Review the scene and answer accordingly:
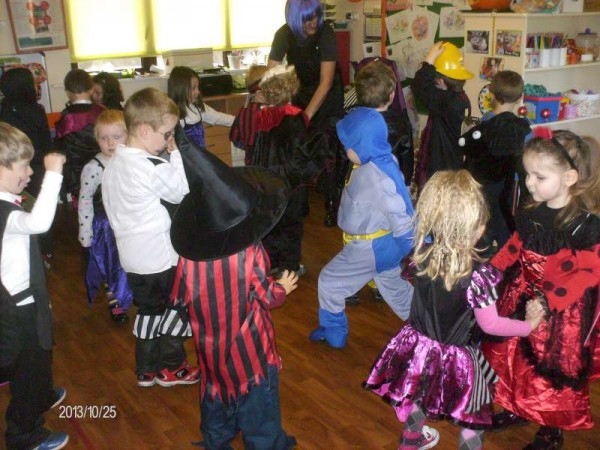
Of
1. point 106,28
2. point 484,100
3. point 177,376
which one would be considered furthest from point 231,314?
point 106,28

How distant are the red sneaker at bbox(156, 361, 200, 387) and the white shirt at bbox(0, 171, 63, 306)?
83cm

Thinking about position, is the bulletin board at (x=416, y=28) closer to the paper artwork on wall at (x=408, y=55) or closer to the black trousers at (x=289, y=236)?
the paper artwork on wall at (x=408, y=55)

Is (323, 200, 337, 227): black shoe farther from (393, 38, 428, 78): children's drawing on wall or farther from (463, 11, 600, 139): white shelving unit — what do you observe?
Result: (393, 38, 428, 78): children's drawing on wall

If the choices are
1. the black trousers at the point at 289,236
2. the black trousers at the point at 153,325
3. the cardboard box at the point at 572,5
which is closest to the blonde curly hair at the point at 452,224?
the black trousers at the point at 153,325

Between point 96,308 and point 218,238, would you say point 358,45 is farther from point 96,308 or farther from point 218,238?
point 218,238

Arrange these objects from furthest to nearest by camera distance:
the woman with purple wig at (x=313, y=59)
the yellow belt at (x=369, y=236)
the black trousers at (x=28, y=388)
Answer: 1. the woman with purple wig at (x=313, y=59)
2. the yellow belt at (x=369, y=236)
3. the black trousers at (x=28, y=388)

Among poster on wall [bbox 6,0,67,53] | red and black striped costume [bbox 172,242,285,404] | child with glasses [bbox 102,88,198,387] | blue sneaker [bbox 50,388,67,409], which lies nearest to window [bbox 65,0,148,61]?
poster on wall [bbox 6,0,67,53]

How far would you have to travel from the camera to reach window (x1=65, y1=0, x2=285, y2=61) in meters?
6.00

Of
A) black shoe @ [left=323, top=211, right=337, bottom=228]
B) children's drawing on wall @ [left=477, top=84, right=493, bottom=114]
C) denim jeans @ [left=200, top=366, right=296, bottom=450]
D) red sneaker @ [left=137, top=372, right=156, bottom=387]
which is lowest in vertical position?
red sneaker @ [left=137, top=372, right=156, bottom=387]

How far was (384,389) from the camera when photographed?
2.13m

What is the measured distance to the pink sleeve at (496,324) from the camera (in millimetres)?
1916

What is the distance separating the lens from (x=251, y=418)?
213 centimetres

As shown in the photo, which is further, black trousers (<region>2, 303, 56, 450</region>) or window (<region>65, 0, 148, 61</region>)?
window (<region>65, 0, 148, 61</region>)

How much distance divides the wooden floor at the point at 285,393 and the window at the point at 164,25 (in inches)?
126
